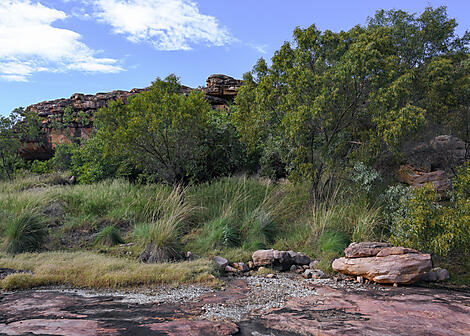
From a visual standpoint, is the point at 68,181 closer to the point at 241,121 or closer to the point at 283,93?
the point at 241,121

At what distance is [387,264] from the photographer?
20.6 ft

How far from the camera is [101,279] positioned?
6.05m

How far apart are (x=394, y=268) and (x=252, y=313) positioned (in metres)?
3.12

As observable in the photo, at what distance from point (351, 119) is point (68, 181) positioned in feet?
45.5

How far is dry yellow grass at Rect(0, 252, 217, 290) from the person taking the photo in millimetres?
5992

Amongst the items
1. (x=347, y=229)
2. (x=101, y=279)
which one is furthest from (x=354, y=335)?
(x=347, y=229)

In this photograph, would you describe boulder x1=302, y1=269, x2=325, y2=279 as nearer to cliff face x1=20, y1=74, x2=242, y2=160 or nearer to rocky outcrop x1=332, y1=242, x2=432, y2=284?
rocky outcrop x1=332, y1=242, x2=432, y2=284

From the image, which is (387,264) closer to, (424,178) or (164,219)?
(164,219)

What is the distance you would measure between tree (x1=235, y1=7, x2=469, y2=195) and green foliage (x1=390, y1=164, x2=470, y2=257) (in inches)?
72.1

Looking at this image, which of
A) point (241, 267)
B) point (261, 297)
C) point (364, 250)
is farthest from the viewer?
point (241, 267)

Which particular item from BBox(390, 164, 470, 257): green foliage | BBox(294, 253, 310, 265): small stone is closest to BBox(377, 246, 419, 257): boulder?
BBox(390, 164, 470, 257): green foliage

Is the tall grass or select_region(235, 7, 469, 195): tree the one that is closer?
the tall grass

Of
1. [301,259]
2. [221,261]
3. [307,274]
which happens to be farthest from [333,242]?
[221,261]

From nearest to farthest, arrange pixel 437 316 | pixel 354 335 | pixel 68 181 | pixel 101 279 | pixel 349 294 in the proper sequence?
pixel 354 335 < pixel 437 316 < pixel 349 294 < pixel 101 279 < pixel 68 181
